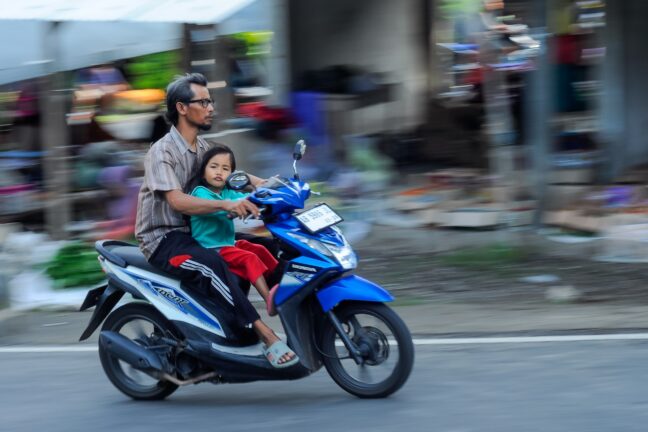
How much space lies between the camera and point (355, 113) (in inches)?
487

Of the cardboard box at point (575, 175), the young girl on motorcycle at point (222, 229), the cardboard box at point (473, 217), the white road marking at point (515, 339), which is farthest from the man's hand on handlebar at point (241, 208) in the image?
the cardboard box at point (575, 175)

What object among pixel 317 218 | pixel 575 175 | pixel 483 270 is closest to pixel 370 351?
pixel 317 218

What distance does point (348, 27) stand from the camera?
13.0 m

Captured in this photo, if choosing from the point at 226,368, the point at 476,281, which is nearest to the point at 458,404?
A: the point at 226,368

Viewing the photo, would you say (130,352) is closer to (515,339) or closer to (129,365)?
(129,365)

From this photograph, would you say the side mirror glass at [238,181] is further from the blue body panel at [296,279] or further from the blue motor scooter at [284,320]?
the blue body panel at [296,279]

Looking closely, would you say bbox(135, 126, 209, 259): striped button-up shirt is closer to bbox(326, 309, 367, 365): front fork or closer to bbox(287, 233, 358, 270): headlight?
bbox(287, 233, 358, 270): headlight

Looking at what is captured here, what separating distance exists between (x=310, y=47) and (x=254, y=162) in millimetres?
2188

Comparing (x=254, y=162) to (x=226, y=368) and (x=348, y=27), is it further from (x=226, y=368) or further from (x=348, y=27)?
(x=226, y=368)

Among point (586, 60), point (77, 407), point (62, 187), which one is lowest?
point (77, 407)

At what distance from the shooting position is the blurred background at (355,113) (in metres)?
10.1

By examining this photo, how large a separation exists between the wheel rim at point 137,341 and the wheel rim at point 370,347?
1.06m

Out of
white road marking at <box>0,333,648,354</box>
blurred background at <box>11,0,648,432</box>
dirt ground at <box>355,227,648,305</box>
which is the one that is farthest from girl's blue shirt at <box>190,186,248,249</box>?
dirt ground at <box>355,227,648,305</box>

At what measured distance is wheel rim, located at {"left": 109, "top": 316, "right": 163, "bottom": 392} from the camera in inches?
239
